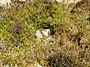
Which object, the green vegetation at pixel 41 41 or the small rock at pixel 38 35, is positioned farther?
the small rock at pixel 38 35

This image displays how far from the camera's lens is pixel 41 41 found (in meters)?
7.69

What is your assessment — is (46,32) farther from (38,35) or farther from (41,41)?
(41,41)

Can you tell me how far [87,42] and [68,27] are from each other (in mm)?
744

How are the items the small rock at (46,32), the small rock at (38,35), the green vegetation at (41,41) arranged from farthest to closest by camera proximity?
the small rock at (46,32) < the small rock at (38,35) < the green vegetation at (41,41)

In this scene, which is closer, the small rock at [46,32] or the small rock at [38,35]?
the small rock at [38,35]

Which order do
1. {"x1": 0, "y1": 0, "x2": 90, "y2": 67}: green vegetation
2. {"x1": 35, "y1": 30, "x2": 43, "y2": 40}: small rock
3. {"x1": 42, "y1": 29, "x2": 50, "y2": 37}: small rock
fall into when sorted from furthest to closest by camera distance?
{"x1": 42, "y1": 29, "x2": 50, "y2": 37}: small rock < {"x1": 35, "y1": 30, "x2": 43, "y2": 40}: small rock < {"x1": 0, "y1": 0, "x2": 90, "y2": 67}: green vegetation

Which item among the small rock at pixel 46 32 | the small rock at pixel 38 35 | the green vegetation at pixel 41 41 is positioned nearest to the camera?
the green vegetation at pixel 41 41

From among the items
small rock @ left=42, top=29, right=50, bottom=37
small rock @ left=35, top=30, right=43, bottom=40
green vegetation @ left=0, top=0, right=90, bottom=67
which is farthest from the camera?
small rock @ left=42, top=29, right=50, bottom=37

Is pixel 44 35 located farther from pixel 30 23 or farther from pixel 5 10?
pixel 5 10

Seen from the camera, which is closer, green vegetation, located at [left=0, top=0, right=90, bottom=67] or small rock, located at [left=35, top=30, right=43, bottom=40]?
green vegetation, located at [left=0, top=0, right=90, bottom=67]

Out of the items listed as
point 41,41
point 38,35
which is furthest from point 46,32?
point 41,41

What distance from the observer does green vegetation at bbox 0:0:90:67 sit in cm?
705

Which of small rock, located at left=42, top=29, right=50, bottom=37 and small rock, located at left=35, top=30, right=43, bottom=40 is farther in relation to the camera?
small rock, located at left=42, top=29, right=50, bottom=37

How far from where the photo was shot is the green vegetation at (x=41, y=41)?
7.05 m
